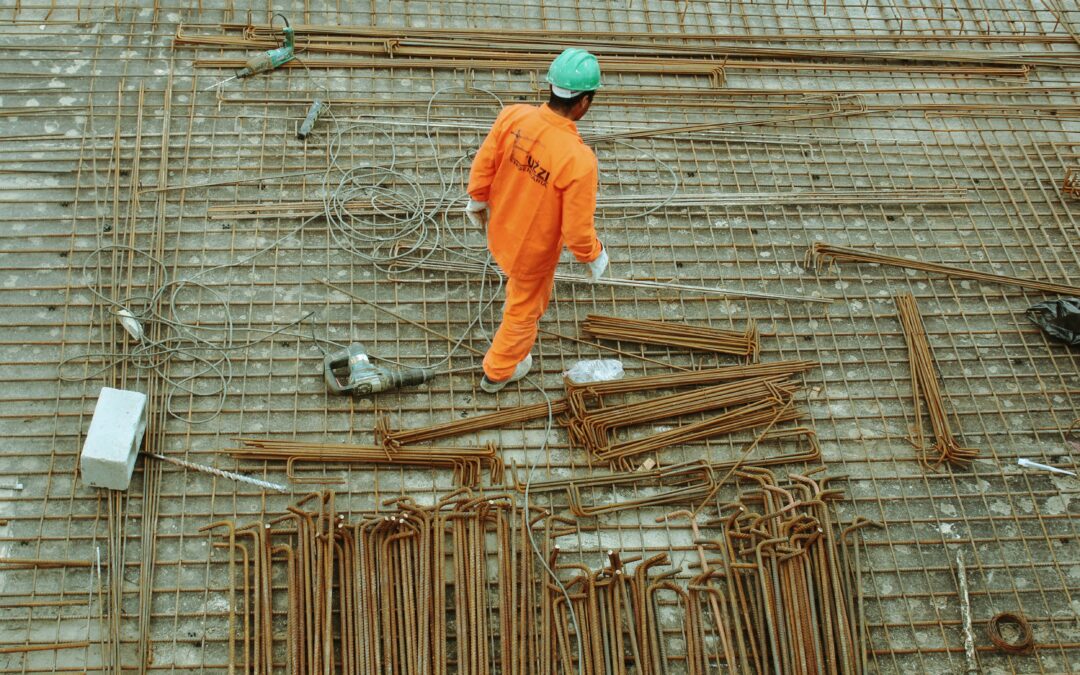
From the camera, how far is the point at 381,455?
4.92 m

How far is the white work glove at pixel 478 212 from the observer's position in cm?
490

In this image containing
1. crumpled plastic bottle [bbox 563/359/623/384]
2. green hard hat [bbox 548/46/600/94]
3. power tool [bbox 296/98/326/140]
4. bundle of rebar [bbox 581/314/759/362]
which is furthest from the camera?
power tool [bbox 296/98/326/140]

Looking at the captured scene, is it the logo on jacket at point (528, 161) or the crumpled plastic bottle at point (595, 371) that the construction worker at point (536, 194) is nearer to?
the logo on jacket at point (528, 161)

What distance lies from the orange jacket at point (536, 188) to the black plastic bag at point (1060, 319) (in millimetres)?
3062

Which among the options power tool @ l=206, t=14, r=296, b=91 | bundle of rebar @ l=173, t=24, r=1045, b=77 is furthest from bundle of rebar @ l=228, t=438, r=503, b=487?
bundle of rebar @ l=173, t=24, r=1045, b=77

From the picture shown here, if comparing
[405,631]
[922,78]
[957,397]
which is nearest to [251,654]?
[405,631]

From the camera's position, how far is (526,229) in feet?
15.0

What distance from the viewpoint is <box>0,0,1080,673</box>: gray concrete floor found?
473cm

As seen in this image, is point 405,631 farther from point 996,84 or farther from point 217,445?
point 996,84

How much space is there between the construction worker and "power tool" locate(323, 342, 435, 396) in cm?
50

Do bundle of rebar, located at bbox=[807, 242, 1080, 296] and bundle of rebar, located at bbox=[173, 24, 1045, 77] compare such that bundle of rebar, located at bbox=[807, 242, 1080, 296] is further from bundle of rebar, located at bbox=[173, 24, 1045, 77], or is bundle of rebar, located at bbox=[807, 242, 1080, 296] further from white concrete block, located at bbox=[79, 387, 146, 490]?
white concrete block, located at bbox=[79, 387, 146, 490]

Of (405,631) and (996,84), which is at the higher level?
(996,84)

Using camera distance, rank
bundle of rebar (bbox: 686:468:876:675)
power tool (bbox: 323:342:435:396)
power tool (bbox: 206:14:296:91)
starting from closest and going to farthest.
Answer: bundle of rebar (bbox: 686:468:876:675) → power tool (bbox: 323:342:435:396) → power tool (bbox: 206:14:296:91)

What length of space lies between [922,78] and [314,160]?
474 cm
